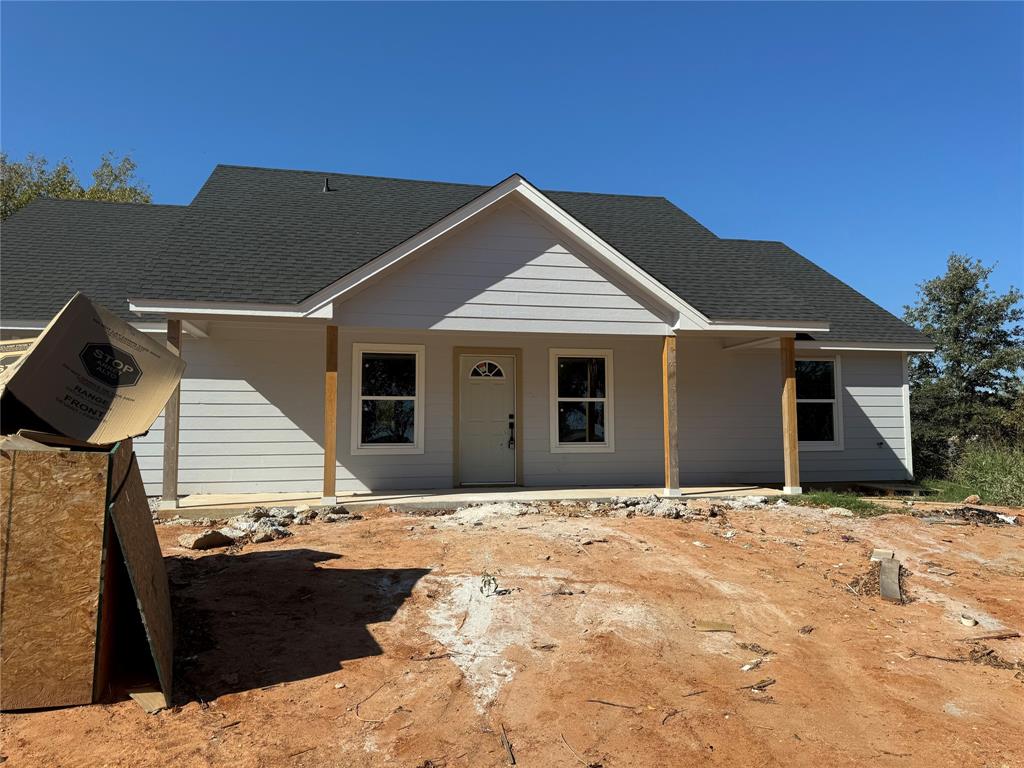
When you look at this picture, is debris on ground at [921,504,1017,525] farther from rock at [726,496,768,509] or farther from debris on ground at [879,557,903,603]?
debris on ground at [879,557,903,603]

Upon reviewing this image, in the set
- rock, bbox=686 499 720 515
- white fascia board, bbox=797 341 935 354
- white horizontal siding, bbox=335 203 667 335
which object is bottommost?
rock, bbox=686 499 720 515

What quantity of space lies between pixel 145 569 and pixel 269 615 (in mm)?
1267

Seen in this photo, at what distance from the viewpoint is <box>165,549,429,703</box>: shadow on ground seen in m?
3.76

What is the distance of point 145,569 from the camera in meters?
3.52

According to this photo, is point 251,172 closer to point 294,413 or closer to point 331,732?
point 294,413

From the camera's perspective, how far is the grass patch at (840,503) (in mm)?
8727

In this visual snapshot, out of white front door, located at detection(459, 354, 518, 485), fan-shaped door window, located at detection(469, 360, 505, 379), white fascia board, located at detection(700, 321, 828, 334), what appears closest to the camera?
white fascia board, located at detection(700, 321, 828, 334)

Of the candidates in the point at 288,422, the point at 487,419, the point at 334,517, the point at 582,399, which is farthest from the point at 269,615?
the point at 582,399

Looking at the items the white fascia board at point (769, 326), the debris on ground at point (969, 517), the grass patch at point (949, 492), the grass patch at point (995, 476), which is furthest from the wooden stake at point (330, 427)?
the grass patch at point (995, 476)

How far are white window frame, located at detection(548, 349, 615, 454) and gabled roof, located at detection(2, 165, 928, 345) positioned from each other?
73.0 inches

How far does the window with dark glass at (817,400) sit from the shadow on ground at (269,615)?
929cm

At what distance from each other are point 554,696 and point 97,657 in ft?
7.94

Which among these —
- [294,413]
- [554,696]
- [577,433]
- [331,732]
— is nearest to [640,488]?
[577,433]

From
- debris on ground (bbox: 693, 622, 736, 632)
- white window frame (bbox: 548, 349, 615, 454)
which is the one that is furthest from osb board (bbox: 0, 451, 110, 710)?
white window frame (bbox: 548, 349, 615, 454)
